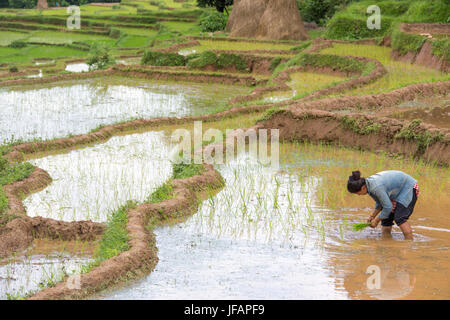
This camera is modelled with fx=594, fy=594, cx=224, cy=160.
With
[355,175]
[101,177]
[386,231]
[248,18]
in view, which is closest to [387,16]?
[248,18]

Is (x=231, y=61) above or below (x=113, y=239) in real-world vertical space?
above

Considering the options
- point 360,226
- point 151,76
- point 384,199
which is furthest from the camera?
point 151,76

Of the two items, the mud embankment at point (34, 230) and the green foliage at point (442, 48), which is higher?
the green foliage at point (442, 48)

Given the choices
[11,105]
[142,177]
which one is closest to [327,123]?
[142,177]

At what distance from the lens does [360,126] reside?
8.68m

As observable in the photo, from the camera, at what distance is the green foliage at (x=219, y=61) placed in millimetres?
17250

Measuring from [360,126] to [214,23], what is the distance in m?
18.0

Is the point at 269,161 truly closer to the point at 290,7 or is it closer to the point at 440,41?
the point at 440,41

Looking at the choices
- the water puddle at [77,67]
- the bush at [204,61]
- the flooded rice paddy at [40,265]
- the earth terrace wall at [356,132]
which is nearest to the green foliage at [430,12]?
the bush at [204,61]

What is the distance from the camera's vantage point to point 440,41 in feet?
44.5

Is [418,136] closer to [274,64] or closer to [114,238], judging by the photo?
[114,238]

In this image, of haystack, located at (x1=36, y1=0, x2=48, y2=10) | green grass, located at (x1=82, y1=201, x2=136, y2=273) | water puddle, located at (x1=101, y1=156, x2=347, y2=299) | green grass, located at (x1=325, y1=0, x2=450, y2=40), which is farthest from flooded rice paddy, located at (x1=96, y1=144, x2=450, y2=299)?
haystack, located at (x1=36, y1=0, x2=48, y2=10)

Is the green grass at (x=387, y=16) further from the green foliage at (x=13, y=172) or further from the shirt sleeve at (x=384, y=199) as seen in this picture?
the shirt sleeve at (x=384, y=199)

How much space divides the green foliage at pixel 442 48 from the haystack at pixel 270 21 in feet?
26.6
